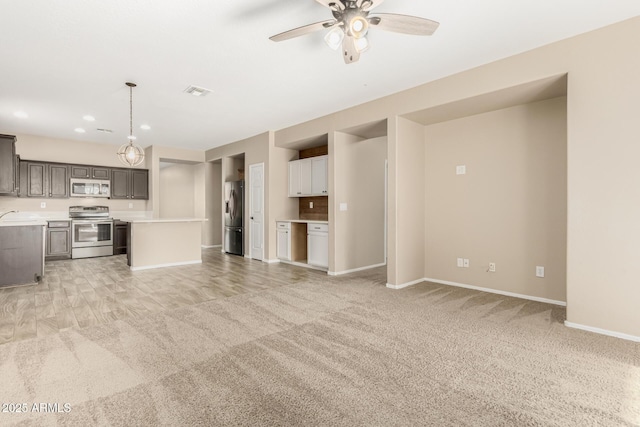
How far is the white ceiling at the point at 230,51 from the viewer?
2520 mm

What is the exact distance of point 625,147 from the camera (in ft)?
8.86

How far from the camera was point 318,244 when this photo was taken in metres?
5.80

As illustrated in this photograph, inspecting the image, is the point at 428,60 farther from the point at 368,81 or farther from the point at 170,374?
the point at 170,374

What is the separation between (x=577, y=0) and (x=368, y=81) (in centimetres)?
207

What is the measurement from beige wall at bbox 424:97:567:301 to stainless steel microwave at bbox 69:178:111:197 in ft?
24.3

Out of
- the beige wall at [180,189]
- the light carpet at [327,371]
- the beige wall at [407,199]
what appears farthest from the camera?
the beige wall at [180,189]

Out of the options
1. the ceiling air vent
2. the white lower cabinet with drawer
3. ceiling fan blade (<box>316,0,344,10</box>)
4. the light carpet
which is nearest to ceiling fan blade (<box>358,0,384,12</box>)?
ceiling fan blade (<box>316,0,344,10</box>)

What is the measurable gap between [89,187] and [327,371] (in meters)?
7.74

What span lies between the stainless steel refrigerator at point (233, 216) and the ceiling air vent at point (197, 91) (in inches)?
123

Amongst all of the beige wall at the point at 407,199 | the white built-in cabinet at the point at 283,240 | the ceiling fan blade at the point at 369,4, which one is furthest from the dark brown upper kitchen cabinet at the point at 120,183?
the ceiling fan blade at the point at 369,4

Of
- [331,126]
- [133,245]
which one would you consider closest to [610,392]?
[331,126]

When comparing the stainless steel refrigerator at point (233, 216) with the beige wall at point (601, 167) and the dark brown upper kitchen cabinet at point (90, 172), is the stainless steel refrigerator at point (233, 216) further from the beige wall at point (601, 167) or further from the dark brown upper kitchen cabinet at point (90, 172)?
the beige wall at point (601, 167)

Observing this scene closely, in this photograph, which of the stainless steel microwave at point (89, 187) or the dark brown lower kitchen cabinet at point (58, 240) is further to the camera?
the stainless steel microwave at point (89, 187)

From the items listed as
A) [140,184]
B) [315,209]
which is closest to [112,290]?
[315,209]
